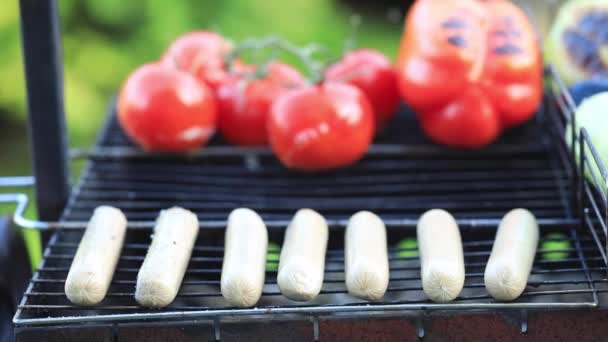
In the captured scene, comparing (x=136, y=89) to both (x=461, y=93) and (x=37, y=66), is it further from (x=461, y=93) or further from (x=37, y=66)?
(x=461, y=93)

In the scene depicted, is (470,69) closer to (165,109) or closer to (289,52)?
(289,52)

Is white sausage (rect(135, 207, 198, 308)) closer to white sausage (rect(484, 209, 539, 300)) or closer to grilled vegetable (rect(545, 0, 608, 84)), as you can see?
white sausage (rect(484, 209, 539, 300))

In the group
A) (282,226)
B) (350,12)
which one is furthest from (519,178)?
(350,12)

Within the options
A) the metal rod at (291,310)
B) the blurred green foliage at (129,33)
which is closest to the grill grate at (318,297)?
the metal rod at (291,310)

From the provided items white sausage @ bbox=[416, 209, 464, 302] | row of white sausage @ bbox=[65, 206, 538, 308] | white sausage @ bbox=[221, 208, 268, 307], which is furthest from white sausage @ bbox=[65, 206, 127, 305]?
white sausage @ bbox=[416, 209, 464, 302]

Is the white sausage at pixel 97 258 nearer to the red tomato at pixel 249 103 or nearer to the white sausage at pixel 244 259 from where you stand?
the white sausage at pixel 244 259

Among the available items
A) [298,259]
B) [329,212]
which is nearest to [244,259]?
[298,259]
